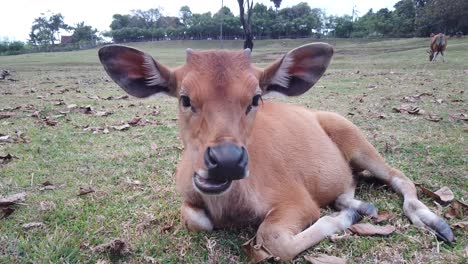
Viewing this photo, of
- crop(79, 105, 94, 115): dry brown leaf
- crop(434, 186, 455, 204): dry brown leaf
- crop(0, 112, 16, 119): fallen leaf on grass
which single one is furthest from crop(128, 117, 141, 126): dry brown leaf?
crop(434, 186, 455, 204): dry brown leaf

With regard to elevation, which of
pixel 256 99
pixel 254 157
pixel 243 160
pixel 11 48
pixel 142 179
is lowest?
pixel 142 179

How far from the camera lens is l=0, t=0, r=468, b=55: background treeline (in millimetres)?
51500

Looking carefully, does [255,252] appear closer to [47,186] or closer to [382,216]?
[382,216]

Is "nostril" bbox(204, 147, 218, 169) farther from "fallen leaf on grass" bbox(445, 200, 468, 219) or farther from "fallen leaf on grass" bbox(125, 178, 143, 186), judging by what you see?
"fallen leaf on grass" bbox(445, 200, 468, 219)

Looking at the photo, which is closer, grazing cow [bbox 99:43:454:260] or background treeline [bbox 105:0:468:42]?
grazing cow [bbox 99:43:454:260]

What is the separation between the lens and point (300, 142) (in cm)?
414

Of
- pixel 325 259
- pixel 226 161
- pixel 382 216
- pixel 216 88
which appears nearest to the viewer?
pixel 226 161

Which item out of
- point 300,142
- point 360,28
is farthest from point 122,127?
point 360,28

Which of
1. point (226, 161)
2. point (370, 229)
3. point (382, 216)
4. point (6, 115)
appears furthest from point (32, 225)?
point (6, 115)

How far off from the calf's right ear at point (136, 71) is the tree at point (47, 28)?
93.8 metres

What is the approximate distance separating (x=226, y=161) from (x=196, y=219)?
0.93 metres

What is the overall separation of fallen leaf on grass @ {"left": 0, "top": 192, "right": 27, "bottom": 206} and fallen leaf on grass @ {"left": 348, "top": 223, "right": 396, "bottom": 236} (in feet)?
9.49

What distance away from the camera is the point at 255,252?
2.75 meters

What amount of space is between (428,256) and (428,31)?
5805cm
